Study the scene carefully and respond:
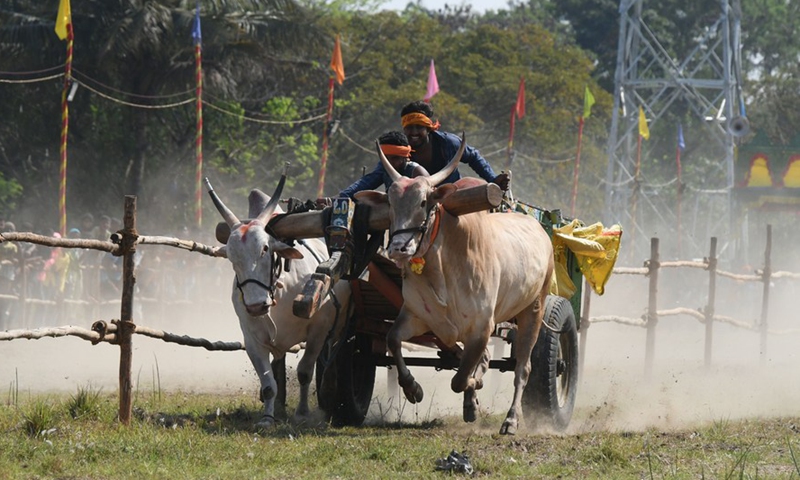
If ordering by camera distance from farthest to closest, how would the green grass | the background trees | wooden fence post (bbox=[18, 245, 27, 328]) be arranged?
1. the background trees
2. wooden fence post (bbox=[18, 245, 27, 328])
3. the green grass

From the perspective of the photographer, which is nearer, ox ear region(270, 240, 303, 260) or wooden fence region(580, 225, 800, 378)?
ox ear region(270, 240, 303, 260)

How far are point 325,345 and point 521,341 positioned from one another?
136cm

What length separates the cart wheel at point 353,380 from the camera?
844 centimetres

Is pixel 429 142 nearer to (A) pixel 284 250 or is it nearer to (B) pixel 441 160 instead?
(B) pixel 441 160

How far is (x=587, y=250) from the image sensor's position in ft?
30.3

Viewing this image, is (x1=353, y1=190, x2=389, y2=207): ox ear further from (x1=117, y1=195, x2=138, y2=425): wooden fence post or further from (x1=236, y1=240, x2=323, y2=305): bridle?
(x1=117, y1=195, x2=138, y2=425): wooden fence post

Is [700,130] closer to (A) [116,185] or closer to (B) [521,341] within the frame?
(A) [116,185]

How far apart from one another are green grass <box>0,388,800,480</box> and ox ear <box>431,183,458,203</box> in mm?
1425

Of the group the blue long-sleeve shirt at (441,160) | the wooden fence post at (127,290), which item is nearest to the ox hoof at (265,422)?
the wooden fence post at (127,290)

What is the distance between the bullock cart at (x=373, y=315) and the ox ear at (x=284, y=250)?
127 millimetres

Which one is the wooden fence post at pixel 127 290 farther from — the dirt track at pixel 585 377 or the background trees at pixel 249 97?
the background trees at pixel 249 97

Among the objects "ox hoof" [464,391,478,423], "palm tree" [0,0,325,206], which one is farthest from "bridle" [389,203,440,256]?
"palm tree" [0,0,325,206]

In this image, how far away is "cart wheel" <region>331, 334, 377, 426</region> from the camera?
8.44 metres

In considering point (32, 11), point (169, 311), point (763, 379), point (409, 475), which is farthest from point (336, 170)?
point (409, 475)
